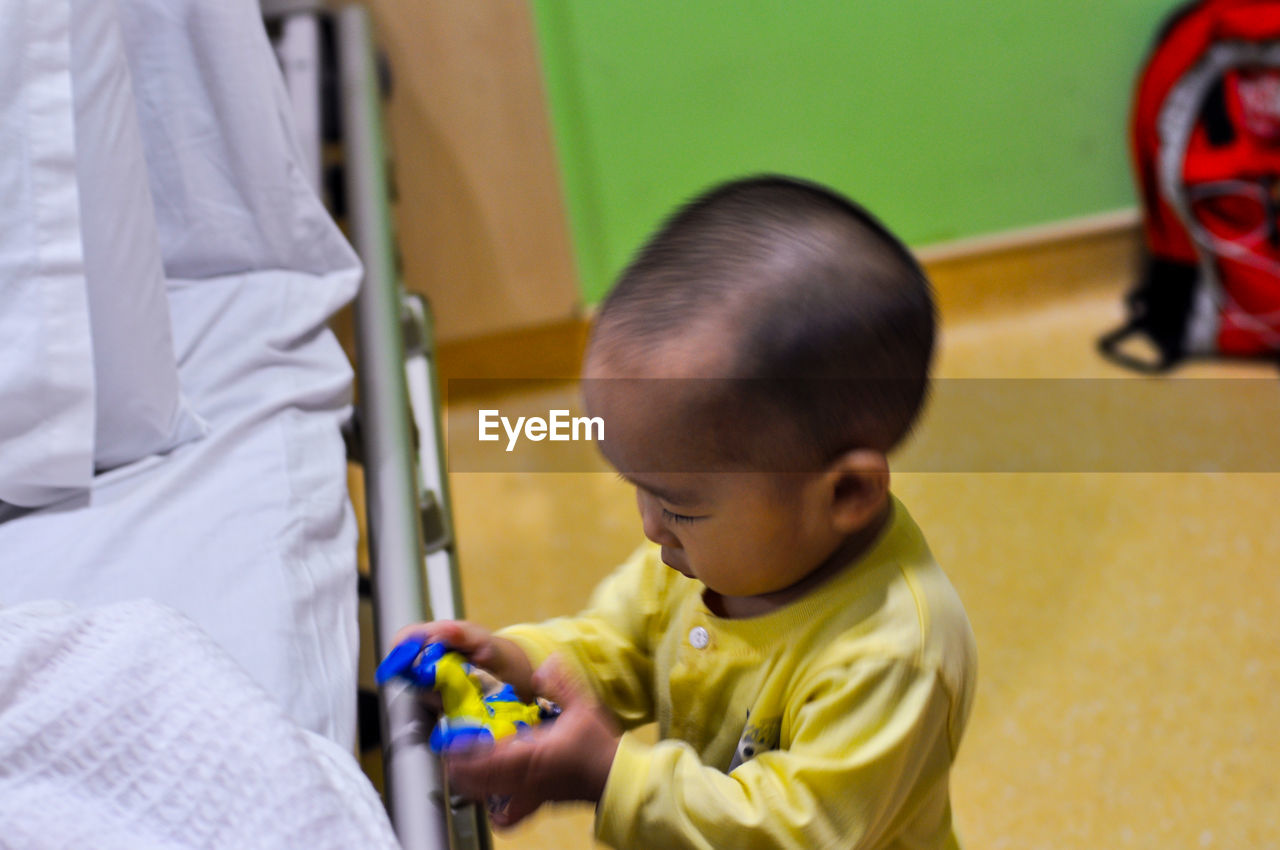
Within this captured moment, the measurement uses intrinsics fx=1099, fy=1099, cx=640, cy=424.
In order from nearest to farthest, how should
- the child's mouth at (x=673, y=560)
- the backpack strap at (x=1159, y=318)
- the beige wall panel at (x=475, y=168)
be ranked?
the child's mouth at (x=673, y=560) < the beige wall panel at (x=475, y=168) < the backpack strap at (x=1159, y=318)

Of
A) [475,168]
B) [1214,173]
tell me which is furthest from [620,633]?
[1214,173]

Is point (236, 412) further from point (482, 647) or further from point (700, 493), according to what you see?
point (700, 493)

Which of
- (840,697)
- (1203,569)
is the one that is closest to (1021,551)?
(1203,569)

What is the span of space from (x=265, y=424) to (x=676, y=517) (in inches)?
14.2

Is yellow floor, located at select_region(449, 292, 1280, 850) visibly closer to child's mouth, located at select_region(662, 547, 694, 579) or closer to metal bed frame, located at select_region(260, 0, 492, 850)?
metal bed frame, located at select_region(260, 0, 492, 850)

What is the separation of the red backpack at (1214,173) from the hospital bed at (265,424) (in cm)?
119

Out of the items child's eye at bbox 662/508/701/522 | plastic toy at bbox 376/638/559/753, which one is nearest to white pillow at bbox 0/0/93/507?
plastic toy at bbox 376/638/559/753

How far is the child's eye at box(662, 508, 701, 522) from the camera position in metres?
0.51

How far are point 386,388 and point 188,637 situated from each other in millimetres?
328

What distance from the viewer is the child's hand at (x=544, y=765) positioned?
49cm

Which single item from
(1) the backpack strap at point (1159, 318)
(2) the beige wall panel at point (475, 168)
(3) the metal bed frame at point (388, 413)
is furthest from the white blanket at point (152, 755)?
(1) the backpack strap at point (1159, 318)

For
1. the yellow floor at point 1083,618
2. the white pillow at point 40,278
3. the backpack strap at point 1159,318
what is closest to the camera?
the white pillow at point 40,278

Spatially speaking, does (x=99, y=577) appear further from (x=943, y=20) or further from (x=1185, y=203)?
(x=1185, y=203)

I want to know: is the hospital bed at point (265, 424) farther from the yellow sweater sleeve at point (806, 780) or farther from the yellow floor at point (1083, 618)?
the yellow floor at point (1083, 618)
